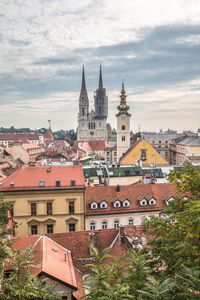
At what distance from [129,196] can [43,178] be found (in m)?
10.8

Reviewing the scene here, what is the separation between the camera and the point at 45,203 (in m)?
31.4

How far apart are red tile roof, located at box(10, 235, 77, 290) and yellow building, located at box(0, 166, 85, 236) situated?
8.60 metres

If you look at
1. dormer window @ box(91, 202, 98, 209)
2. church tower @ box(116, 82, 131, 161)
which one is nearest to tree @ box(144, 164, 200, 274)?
dormer window @ box(91, 202, 98, 209)

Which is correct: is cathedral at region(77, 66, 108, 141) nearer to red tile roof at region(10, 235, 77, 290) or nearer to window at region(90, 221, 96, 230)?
window at region(90, 221, 96, 230)

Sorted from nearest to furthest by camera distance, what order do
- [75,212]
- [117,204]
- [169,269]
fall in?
[169,269] → [75,212] → [117,204]

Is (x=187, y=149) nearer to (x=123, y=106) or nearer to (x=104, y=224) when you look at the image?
(x=123, y=106)

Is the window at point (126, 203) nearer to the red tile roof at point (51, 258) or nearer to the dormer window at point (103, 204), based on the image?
the dormer window at point (103, 204)

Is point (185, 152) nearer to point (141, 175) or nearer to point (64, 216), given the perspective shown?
point (141, 175)

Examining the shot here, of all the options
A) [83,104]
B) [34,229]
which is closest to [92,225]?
[34,229]

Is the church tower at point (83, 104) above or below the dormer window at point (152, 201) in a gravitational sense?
above

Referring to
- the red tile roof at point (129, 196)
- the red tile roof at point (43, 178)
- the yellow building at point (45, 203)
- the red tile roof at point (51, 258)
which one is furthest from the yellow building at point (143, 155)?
the red tile roof at point (51, 258)

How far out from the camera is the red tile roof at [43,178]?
31297mm

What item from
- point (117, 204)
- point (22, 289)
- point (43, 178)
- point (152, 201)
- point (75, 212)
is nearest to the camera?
point (22, 289)

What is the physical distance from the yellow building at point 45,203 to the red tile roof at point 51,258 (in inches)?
339
